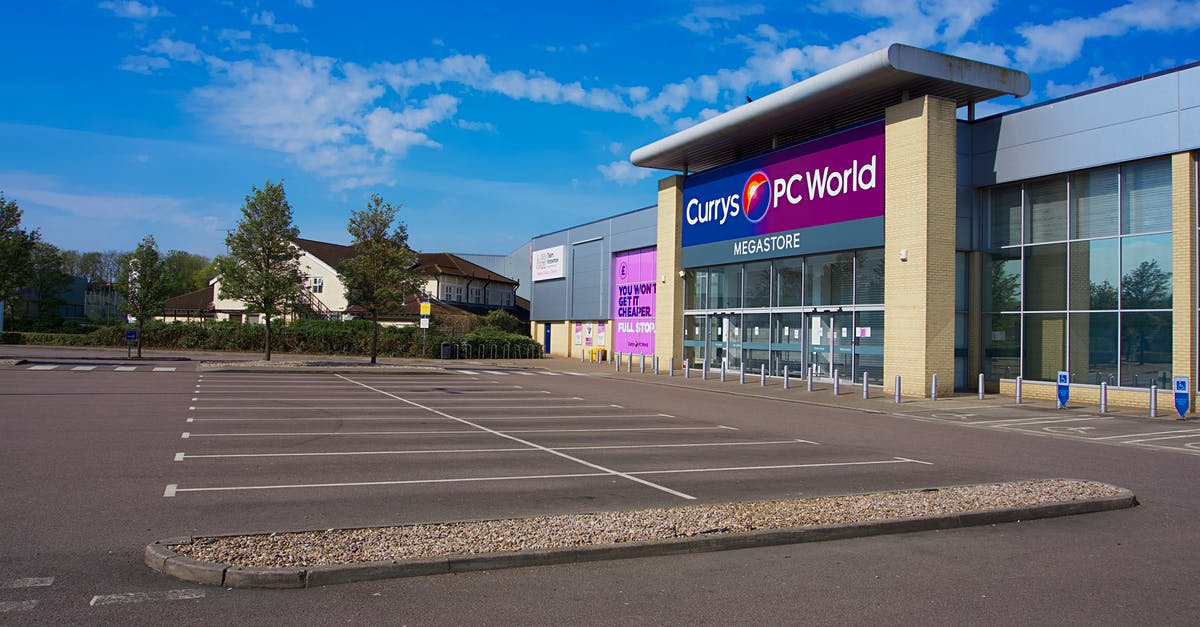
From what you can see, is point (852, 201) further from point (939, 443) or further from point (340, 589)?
point (340, 589)

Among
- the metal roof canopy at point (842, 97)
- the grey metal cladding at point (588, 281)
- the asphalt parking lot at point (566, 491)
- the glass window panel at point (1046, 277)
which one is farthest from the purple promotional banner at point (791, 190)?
the grey metal cladding at point (588, 281)

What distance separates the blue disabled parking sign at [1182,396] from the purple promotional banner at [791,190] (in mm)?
9590

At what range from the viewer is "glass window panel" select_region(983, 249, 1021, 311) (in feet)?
81.5

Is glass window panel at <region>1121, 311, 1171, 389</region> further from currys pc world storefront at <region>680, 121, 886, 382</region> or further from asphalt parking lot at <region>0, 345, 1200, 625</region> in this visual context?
currys pc world storefront at <region>680, 121, 886, 382</region>

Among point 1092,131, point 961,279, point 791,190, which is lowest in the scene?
point 961,279

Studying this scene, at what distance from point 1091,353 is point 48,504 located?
2396 centimetres

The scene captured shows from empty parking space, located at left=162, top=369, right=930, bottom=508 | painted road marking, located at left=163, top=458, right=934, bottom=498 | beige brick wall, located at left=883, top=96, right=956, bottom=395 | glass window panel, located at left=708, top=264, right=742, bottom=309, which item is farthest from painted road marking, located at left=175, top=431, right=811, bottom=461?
glass window panel, located at left=708, top=264, right=742, bottom=309

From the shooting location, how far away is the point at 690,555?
6.54 m

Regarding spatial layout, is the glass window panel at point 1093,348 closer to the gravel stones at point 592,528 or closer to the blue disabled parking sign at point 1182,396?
the blue disabled parking sign at point 1182,396

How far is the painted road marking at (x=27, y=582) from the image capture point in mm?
5297

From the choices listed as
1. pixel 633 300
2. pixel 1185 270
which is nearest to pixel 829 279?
pixel 1185 270

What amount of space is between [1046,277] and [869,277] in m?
5.09

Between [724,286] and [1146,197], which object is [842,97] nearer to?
[1146,197]

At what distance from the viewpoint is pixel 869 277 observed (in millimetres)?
26688
